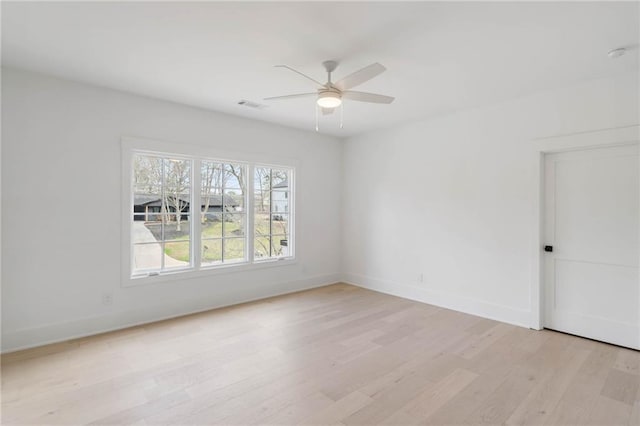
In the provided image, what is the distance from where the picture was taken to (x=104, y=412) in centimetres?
222

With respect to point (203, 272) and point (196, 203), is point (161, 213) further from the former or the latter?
point (203, 272)

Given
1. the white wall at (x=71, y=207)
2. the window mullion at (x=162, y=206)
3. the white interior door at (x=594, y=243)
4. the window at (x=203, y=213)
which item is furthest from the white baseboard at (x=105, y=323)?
the white interior door at (x=594, y=243)

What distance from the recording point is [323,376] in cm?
270

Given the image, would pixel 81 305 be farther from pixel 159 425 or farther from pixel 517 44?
pixel 517 44

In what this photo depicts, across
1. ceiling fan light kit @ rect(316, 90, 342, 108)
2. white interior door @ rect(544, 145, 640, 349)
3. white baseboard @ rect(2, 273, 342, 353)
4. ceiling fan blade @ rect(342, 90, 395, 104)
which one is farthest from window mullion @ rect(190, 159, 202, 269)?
white interior door @ rect(544, 145, 640, 349)

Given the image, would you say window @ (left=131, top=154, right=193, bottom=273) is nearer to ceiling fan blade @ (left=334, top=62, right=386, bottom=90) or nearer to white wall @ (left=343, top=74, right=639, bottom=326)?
ceiling fan blade @ (left=334, top=62, right=386, bottom=90)

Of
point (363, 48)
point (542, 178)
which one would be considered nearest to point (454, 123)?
point (542, 178)

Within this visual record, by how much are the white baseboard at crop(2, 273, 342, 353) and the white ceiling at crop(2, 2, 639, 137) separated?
2.62 m

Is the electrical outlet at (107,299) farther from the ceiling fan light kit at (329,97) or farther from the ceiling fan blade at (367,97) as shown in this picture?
the ceiling fan blade at (367,97)

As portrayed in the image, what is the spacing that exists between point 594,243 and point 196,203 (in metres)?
4.78

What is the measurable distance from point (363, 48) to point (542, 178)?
2.68 m

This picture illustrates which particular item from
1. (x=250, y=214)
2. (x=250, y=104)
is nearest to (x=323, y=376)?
(x=250, y=214)

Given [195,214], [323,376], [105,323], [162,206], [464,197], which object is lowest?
[323,376]

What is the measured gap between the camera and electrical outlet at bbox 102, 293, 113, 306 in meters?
3.67
